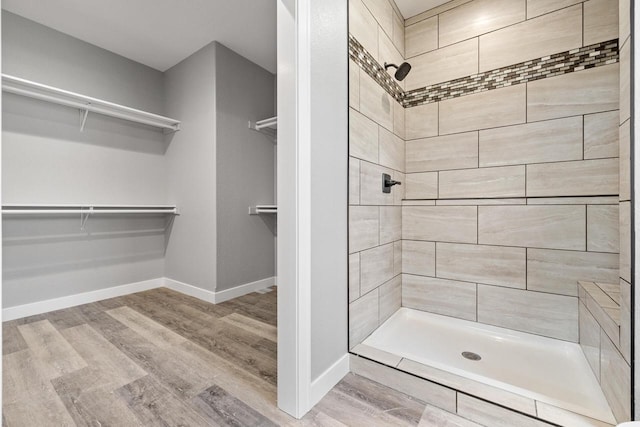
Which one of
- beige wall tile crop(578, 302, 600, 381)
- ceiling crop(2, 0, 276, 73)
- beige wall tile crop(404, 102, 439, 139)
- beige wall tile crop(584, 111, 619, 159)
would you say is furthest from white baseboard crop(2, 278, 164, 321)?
beige wall tile crop(584, 111, 619, 159)

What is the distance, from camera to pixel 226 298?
3037 mm

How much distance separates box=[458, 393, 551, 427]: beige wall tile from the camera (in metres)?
1.32

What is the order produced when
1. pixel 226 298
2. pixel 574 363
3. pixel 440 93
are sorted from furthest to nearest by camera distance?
Answer: pixel 226 298
pixel 440 93
pixel 574 363

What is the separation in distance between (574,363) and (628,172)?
3.97 ft

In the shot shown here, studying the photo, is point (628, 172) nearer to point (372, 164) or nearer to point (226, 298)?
point (372, 164)

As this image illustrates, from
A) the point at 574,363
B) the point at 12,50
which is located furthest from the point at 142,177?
the point at 574,363

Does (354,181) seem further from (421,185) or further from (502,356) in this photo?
(502,356)

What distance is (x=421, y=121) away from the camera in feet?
8.30

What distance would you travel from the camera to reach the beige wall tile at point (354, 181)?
71.9 inches

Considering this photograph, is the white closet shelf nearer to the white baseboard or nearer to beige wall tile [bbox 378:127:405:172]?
the white baseboard

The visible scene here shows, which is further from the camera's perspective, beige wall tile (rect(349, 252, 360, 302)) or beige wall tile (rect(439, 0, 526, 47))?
beige wall tile (rect(439, 0, 526, 47))

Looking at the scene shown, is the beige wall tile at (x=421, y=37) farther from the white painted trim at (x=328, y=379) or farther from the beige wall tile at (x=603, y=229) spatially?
the white painted trim at (x=328, y=379)

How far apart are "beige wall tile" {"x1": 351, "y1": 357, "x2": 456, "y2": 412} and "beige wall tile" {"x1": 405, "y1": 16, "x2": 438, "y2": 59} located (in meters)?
2.40

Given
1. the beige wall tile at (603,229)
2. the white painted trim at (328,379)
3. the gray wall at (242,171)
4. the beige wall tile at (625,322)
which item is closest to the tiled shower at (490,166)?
the beige wall tile at (603,229)
